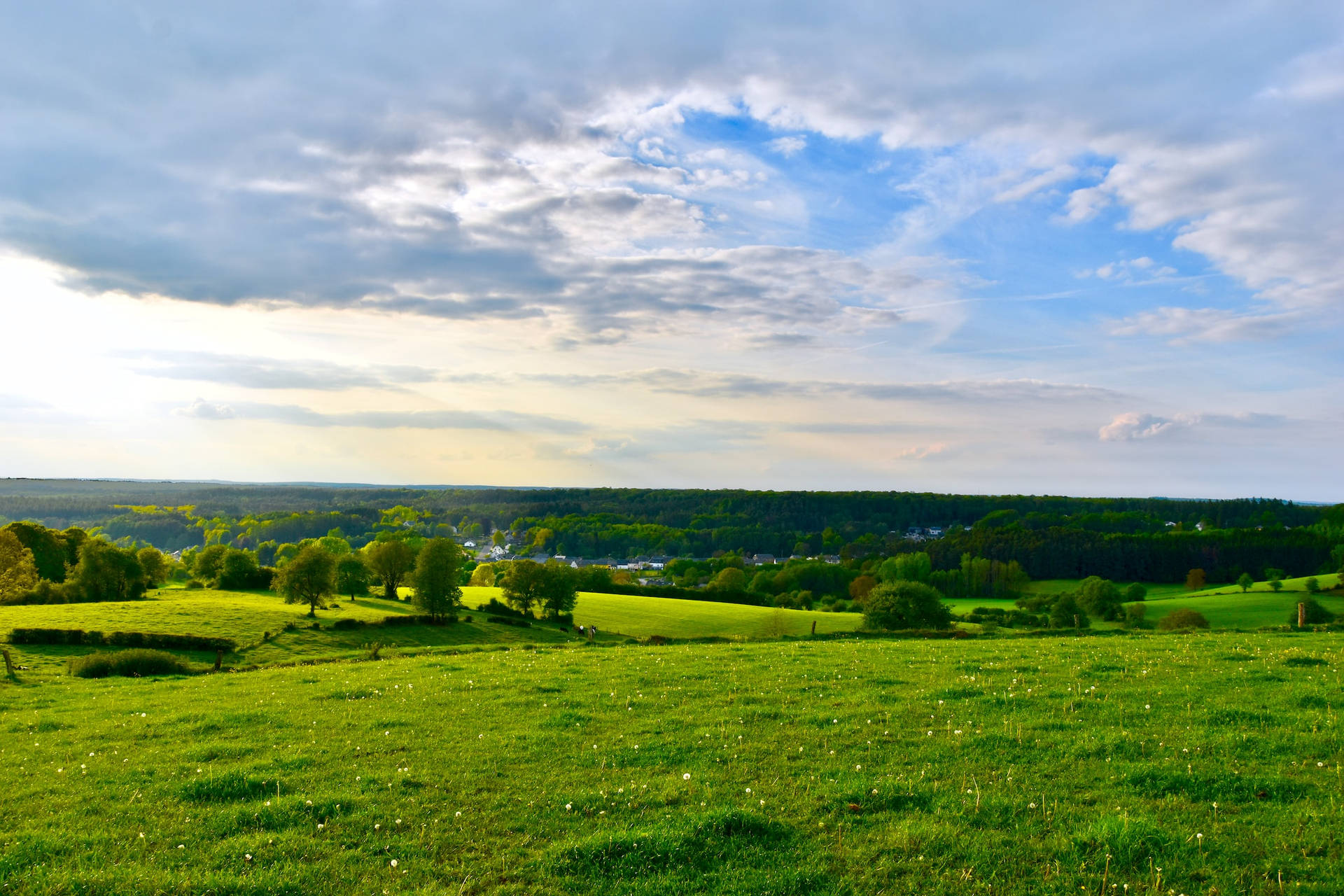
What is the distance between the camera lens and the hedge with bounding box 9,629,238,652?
41375 millimetres

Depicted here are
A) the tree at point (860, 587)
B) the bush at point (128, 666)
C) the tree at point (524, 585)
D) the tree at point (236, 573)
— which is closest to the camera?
the bush at point (128, 666)

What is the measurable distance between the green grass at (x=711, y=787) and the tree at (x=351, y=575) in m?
74.9

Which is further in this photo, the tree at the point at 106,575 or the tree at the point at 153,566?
the tree at the point at 153,566

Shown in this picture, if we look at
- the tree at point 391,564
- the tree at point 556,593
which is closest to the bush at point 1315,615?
the tree at point 556,593

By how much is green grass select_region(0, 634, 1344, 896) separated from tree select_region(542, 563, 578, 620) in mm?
62578

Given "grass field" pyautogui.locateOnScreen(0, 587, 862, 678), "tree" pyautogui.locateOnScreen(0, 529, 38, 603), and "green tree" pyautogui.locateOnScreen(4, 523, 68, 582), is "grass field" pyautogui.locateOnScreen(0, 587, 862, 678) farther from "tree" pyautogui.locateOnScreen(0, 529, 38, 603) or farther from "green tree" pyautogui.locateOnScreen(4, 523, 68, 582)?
"green tree" pyautogui.locateOnScreen(4, 523, 68, 582)

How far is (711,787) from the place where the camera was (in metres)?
9.88

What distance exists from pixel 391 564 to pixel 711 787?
92.3 m

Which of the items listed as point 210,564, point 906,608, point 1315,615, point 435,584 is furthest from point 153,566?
point 1315,615

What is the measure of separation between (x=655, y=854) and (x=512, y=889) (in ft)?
5.02

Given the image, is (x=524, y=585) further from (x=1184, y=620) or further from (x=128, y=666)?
(x=1184, y=620)

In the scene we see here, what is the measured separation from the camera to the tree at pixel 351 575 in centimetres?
8756

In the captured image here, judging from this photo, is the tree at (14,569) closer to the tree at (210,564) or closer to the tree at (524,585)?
the tree at (210,564)

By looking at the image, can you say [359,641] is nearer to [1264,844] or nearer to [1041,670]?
[1041,670]
